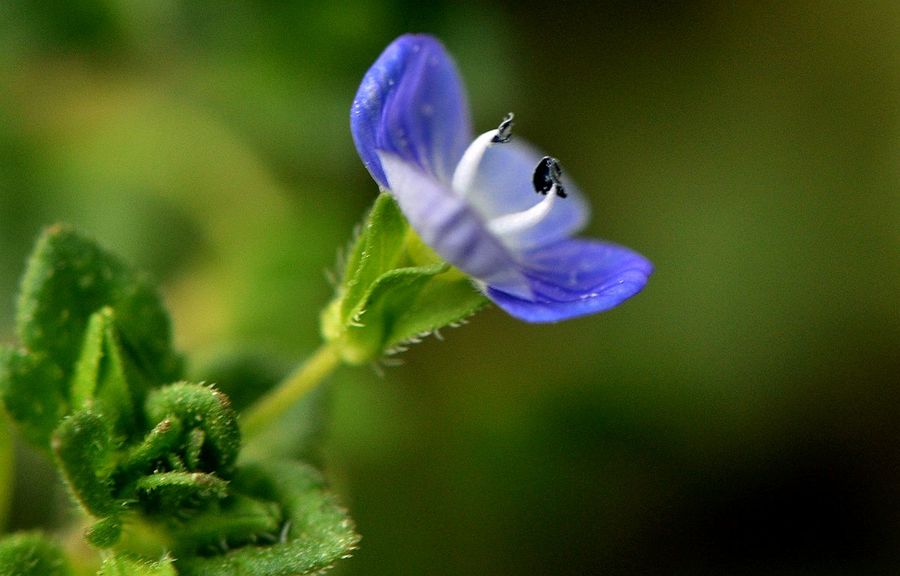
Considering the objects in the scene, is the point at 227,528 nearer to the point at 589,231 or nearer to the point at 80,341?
the point at 80,341

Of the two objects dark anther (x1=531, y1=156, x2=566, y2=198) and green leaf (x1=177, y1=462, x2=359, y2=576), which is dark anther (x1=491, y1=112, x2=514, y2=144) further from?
green leaf (x1=177, y1=462, x2=359, y2=576)

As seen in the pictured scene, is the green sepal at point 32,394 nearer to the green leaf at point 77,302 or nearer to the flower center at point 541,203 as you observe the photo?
the green leaf at point 77,302

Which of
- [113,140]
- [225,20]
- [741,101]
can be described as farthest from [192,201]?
[741,101]

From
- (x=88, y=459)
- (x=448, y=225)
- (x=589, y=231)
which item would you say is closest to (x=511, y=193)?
(x=448, y=225)

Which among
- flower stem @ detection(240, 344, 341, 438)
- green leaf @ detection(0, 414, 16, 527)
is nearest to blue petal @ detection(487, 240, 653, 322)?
flower stem @ detection(240, 344, 341, 438)

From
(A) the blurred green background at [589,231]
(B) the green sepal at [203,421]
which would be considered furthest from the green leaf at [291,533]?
(A) the blurred green background at [589,231]

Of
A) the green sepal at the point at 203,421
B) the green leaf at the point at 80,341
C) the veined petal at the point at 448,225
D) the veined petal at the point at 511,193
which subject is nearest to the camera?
the veined petal at the point at 448,225
